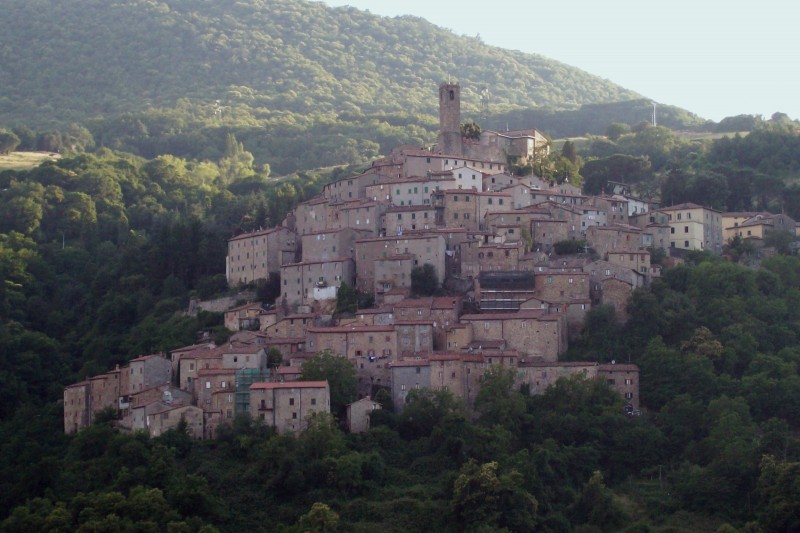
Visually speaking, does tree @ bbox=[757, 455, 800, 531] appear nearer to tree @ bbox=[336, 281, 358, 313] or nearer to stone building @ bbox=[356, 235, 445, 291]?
stone building @ bbox=[356, 235, 445, 291]

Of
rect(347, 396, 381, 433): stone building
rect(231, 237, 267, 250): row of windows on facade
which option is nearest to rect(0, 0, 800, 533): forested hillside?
rect(347, 396, 381, 433): stone building

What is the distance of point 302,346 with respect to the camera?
222ft

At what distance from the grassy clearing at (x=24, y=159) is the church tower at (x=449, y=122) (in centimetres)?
4000

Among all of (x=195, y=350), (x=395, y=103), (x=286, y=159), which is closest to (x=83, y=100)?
(x=395, y=103)

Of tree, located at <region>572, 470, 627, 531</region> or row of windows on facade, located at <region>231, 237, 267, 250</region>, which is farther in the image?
row of windows on facade, located at <region>231, 237, 267, 250</region>

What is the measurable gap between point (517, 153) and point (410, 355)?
86.2 feet

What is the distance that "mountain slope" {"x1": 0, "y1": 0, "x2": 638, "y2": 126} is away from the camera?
169000 mm

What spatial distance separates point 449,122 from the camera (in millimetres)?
87812

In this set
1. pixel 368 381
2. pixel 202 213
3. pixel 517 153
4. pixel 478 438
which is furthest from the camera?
pixel 202 213

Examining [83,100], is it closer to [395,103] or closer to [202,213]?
[395,103]

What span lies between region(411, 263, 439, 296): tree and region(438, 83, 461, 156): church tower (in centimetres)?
1608

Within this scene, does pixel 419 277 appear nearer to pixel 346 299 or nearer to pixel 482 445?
pixel 346 299

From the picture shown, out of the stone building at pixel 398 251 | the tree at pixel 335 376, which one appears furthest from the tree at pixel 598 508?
the stone building at pixel 398 251

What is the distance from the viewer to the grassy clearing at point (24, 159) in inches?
4587
